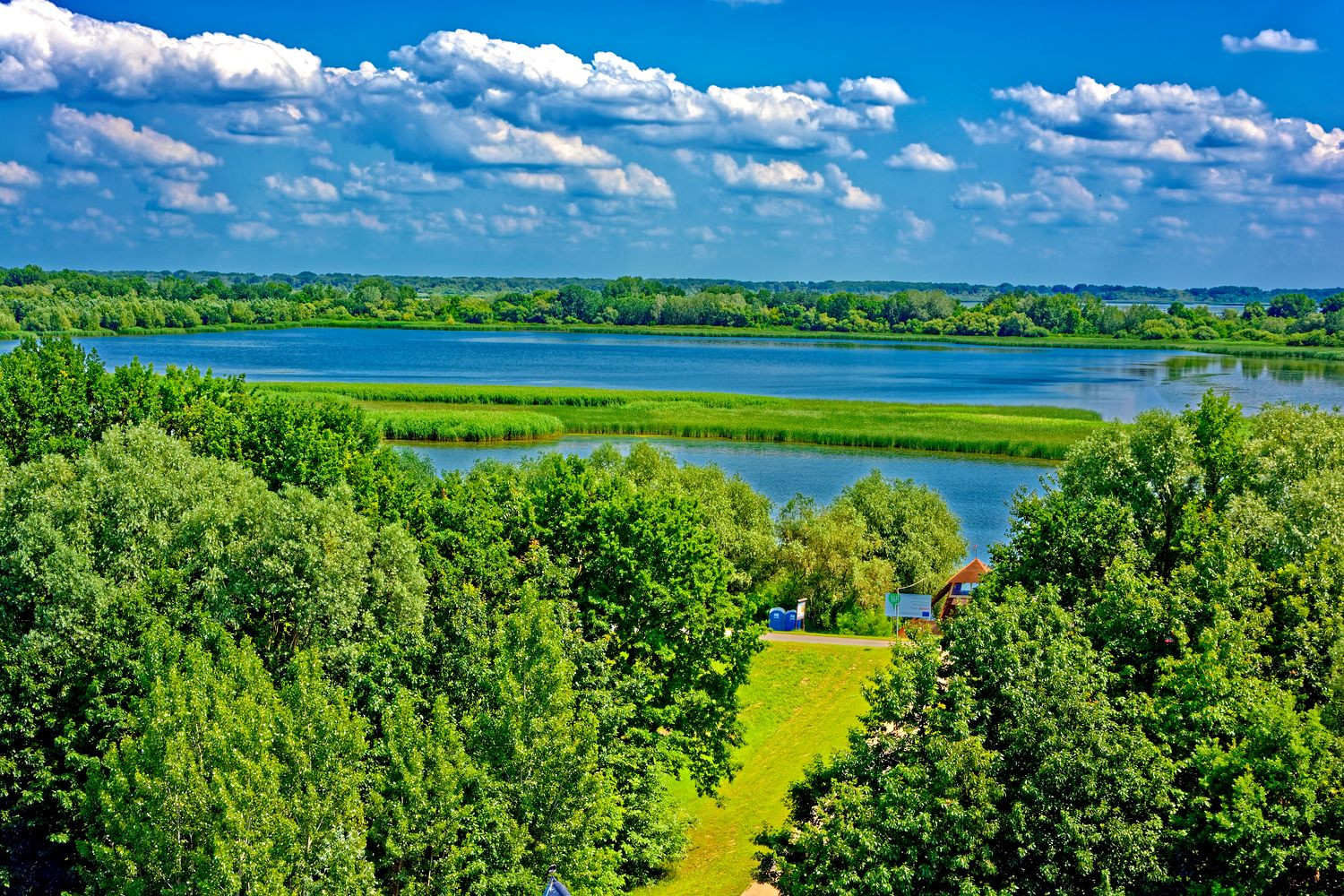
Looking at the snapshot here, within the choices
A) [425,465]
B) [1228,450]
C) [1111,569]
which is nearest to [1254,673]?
[1111,569]

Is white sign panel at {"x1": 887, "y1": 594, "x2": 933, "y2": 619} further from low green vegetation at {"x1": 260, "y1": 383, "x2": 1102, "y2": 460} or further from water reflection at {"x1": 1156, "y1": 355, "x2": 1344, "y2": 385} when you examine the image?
water reflection at {"x1": 1156, "y1": 355, "x2": 1344, "y2": 385}

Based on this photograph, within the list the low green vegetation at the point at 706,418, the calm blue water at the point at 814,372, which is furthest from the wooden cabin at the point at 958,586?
the calm blue water at the point at 814,372

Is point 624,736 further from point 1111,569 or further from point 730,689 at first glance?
point 1111,569

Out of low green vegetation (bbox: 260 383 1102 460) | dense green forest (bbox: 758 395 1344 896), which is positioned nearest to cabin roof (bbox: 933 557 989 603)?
dense green forest (bbox: 758 395 1344 896)

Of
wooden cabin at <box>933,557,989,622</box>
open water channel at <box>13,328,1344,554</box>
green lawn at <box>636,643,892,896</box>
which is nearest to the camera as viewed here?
green lawn at <box>636,643,892,896</box>

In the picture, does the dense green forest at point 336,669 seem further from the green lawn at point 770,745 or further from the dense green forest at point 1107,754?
the dense green forest at point 1107,754

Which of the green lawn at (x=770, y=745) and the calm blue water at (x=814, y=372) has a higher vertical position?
the calm blue water at (x=814, y=372)
